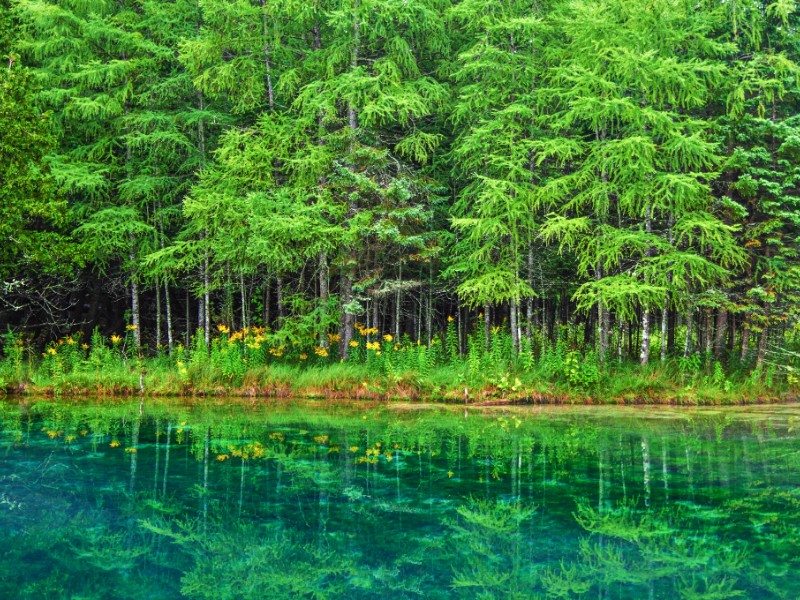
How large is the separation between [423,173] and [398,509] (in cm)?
1291

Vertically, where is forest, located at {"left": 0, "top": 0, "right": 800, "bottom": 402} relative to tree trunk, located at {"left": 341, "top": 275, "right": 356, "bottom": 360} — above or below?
above

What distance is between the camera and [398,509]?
310 inches

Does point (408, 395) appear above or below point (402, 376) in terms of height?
below

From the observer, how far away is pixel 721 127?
16.3 m

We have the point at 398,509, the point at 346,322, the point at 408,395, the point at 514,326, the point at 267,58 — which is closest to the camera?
the point at 398,509

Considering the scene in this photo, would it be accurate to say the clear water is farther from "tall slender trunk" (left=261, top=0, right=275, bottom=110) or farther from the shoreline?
"tall slender trunk" (left=261, top=0, right=275, bottom=110)

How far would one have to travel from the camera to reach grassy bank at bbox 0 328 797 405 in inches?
625

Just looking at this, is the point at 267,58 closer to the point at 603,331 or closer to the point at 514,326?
the point at 514,326

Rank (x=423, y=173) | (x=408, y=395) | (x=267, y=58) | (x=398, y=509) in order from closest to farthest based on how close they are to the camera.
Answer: (x=398, y=509)
(x=408, y=395)
(x=267, y=58)
(x=423, y=173)

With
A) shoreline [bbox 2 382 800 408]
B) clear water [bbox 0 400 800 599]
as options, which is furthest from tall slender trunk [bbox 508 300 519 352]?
clear water [bbox 0 400 800 599]

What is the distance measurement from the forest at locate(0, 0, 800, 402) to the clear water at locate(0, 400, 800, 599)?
393 cm

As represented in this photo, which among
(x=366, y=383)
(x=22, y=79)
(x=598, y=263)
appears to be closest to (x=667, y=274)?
(x=598, y=263)

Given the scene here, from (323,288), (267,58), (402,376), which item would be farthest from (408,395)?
(267,58)

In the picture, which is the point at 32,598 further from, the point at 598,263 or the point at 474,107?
the point at 474,107
